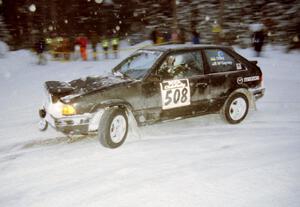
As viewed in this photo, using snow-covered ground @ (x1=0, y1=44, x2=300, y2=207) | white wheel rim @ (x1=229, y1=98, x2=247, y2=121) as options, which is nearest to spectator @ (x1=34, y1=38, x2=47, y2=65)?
snow-covered ground @ (x1=0, y1=44, x2=300, y2=207)

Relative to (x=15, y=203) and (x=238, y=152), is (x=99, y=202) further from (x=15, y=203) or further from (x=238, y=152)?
(x=238, y=152)

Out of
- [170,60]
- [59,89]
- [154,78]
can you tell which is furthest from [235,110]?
[59,89]

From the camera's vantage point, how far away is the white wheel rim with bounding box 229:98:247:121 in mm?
7336

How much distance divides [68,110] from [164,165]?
1.72 m

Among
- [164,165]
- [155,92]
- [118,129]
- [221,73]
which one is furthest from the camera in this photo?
[221,73]

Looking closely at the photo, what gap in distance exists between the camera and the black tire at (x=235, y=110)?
23.6ft

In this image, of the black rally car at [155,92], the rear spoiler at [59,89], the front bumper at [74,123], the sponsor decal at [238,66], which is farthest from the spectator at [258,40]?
the front bumper at [74,123]

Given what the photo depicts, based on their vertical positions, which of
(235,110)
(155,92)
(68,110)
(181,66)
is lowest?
(235,110)

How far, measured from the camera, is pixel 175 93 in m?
6.42

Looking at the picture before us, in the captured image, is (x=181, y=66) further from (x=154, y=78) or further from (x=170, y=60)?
(x=154, y=78)

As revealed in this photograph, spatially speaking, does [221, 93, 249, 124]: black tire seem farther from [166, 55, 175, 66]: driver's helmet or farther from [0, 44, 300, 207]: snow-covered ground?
[166, 55, 175, 66]: driver's helmet

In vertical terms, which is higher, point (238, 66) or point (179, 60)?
point (179, 60)

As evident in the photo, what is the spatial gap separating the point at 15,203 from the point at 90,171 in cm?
114

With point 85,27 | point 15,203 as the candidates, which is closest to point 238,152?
point 15,203
